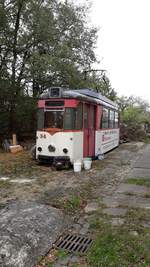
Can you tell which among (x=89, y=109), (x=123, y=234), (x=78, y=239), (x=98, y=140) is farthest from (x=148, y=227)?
(x=98, y=140)

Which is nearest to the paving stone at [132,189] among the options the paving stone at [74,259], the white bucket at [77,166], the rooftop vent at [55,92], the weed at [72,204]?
the weed at [72,204]

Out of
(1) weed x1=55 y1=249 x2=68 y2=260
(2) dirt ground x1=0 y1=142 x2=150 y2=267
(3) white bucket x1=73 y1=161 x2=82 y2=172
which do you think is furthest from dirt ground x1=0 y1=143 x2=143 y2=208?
(1) weed x1=55 y1=249 x2=68 y2=260

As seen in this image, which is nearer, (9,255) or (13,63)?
(9,255)

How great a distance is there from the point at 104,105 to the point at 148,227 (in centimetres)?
903

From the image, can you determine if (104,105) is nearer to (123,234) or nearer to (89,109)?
(89,109)

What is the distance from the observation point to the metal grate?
421 cm

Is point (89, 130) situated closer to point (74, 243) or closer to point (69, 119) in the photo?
point (69, 119)

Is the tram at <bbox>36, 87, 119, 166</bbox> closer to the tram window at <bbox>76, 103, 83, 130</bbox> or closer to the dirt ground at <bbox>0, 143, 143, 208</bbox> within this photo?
the tram window at <bbox>76, 103, 83, 130</bbox>

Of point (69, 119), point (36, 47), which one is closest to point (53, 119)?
point (69, 119)

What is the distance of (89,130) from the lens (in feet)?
37.6

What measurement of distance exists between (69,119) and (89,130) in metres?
1.55

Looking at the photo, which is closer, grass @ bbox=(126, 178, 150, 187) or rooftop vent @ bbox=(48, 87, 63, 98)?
grass @ bbox=(126, 178, 150, 187)

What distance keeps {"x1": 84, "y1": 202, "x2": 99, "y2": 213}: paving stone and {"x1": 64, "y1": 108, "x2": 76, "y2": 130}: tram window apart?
417 cm

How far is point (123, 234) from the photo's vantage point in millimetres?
4555
